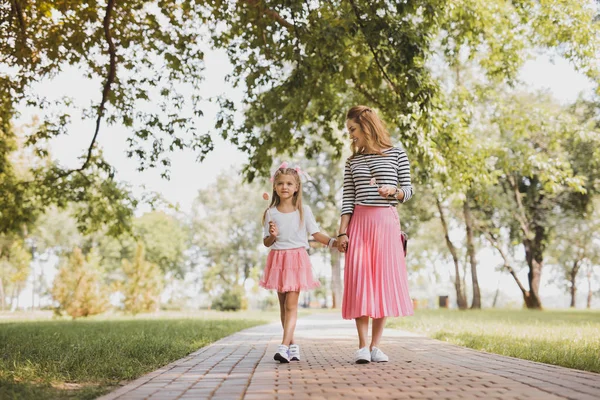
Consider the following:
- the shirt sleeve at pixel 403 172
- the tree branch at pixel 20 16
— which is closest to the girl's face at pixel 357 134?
the shirt sleeve at pixel 403 172

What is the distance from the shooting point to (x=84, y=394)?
152 inches

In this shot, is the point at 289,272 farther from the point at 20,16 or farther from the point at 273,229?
the point at 20,16

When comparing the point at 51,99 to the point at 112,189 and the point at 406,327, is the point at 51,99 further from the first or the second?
the point at 406,327

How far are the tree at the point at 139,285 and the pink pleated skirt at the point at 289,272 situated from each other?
20685 millimetres

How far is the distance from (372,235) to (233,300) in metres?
25.9

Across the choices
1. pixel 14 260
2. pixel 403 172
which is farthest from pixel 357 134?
pixel 14 260

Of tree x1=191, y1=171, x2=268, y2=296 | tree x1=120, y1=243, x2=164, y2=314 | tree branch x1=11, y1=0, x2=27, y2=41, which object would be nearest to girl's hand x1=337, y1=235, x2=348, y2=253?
tree branch x1=11, y1=0, x2=27, y2=41

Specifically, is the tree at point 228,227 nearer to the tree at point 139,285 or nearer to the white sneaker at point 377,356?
the tree at point 139,285

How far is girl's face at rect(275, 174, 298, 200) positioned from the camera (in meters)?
Answer: 5.99

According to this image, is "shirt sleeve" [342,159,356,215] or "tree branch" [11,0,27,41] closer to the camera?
"shirt sleeve" [342,159,356,215]

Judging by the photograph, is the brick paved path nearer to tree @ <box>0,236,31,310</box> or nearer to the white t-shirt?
the white t-shirt

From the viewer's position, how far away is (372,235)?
5656 millimetres

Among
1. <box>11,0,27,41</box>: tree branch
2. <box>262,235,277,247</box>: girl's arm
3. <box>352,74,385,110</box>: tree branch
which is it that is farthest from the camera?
<box>352,74,385,110</box>: tree branch

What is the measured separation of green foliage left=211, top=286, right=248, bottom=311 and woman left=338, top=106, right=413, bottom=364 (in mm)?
25461
